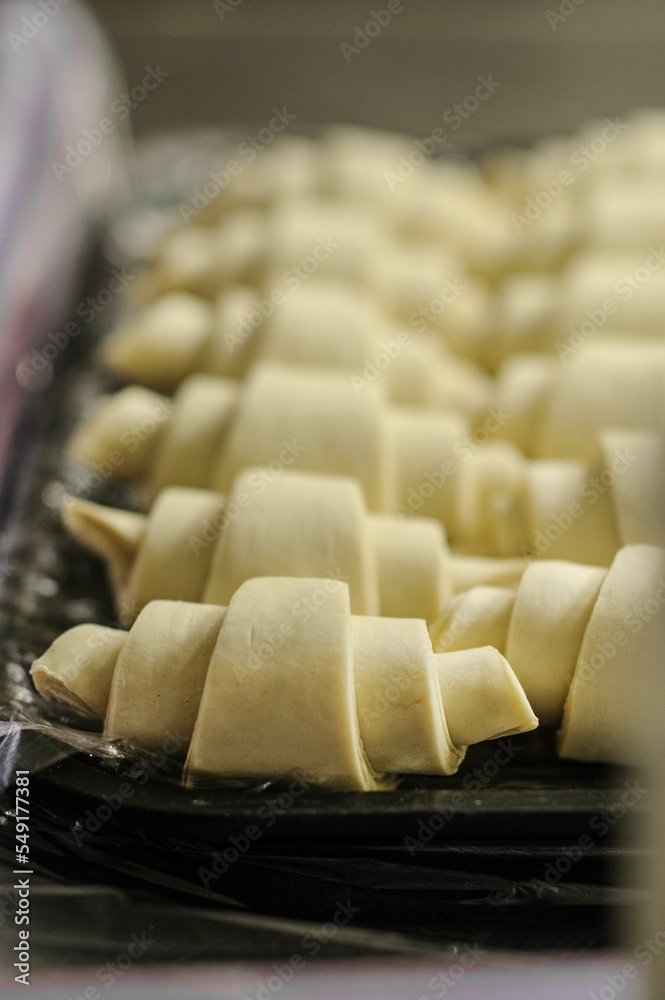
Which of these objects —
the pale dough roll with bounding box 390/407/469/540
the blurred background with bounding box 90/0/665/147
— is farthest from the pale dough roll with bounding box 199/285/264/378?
the blurred background with bounding box 90/0/665/147

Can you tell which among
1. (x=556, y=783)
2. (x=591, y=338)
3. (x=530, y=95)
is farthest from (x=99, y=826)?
(x=530, y=95)

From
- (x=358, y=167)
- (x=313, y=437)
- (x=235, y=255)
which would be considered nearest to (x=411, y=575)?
(x=313, y=437)

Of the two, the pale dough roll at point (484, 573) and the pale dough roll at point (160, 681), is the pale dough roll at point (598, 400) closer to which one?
the pale dough roll at point (484, 573)

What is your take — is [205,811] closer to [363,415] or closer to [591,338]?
[363,415]

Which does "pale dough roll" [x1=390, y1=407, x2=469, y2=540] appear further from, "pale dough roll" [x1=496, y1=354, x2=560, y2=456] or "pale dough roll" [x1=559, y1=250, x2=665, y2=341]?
"pale dough roll" [x1=559, y1=250, x2=665, y2=341]

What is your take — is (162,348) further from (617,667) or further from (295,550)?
(617,667)
